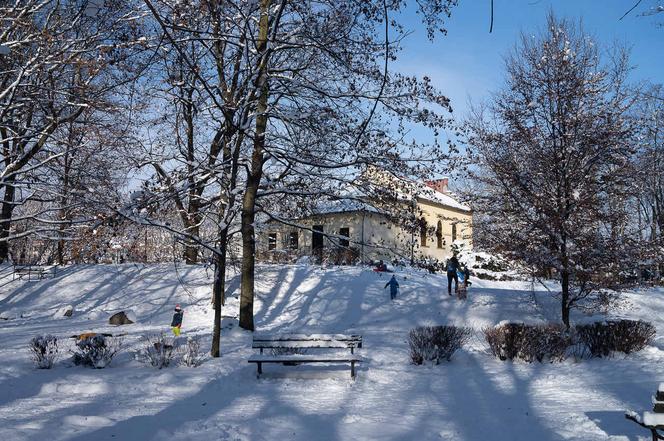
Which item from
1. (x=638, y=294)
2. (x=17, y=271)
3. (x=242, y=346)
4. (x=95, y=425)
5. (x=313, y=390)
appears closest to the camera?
(x=95, y=425)

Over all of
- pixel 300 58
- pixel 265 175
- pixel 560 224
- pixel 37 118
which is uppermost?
pixel 300 58

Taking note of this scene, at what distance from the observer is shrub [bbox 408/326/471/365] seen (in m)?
11.0

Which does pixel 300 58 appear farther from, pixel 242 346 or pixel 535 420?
pixel 535 420

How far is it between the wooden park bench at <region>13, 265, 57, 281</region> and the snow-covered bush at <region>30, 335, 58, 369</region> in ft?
54.0

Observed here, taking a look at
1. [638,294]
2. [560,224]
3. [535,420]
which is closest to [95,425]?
[535,420]

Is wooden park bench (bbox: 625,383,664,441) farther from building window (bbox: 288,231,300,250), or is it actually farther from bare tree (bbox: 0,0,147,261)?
building window (bbox: 288,231,300,250)

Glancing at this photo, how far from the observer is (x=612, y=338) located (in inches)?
454

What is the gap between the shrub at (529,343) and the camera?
434 inches

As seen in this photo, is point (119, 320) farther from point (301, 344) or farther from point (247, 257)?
point (301, 344)

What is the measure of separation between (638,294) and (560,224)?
32.4 ft

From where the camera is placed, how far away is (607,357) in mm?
11445

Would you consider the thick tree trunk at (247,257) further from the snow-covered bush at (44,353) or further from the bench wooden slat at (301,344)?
the snow-covered bush at (44,353)

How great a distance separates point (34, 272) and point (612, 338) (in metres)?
25.4

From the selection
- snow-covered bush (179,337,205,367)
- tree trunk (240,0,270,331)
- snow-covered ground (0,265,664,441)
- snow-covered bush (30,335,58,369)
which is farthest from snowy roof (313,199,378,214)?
snow-covered bush (30,335,58,369)
